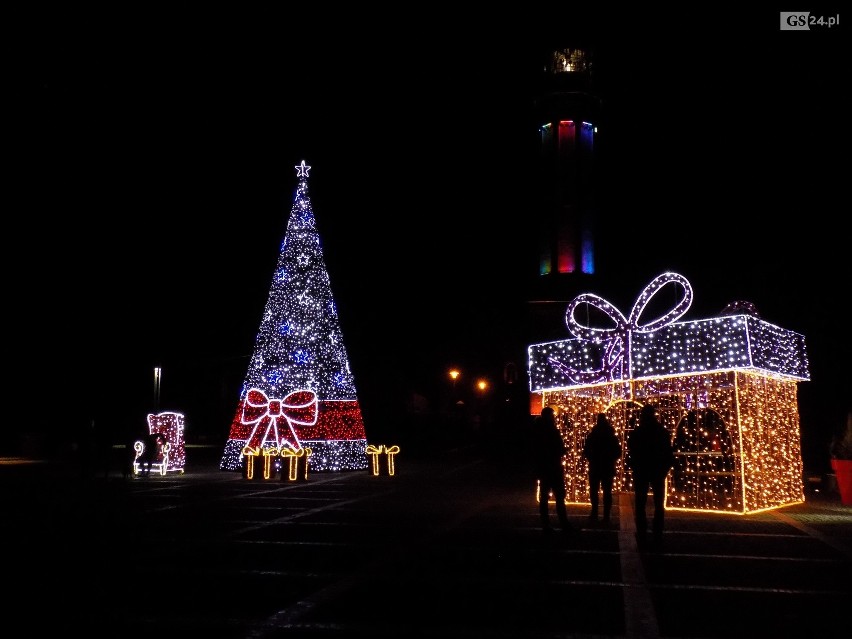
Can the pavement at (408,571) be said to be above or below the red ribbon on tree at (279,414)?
below

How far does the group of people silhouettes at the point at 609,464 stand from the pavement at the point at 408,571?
13.8 inches

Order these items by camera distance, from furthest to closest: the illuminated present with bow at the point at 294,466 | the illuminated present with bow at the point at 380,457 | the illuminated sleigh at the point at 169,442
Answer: the illuminated sleigh at the point at 169,442
the illuminated present with bow at the point at 380,457
the illuminated present with bow at the point at 294,466

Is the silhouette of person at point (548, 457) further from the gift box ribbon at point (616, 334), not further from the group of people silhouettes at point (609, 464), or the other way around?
the gift box ribbon at point (616, 334)

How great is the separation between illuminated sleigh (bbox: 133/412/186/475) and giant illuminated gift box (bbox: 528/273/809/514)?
39.8 ft

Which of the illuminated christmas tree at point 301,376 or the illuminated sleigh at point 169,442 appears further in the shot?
the illuminated christmas tree at point 301,376

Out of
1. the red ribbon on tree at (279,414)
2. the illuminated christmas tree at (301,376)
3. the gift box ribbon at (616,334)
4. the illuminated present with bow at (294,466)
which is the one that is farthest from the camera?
the illuminated christmas tree at (301,376)

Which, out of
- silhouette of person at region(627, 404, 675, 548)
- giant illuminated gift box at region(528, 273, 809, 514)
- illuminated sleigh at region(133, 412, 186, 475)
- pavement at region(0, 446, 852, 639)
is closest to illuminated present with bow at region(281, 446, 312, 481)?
illuminated sleigh at region(133, 412, 186, 475)

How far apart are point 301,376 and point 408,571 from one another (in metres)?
16.4

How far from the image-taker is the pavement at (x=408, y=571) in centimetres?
623

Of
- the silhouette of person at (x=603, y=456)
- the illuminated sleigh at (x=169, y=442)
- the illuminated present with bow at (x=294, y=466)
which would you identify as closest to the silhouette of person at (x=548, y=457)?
the silhouette of person at (x=603, y=456)

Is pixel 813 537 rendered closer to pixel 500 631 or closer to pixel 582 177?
pixel 500 631

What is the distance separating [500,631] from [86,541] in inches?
268

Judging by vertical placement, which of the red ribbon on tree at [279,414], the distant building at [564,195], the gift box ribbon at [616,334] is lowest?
the red ribbon on tree at [279,414]

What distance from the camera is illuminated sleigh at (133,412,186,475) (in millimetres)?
23484
